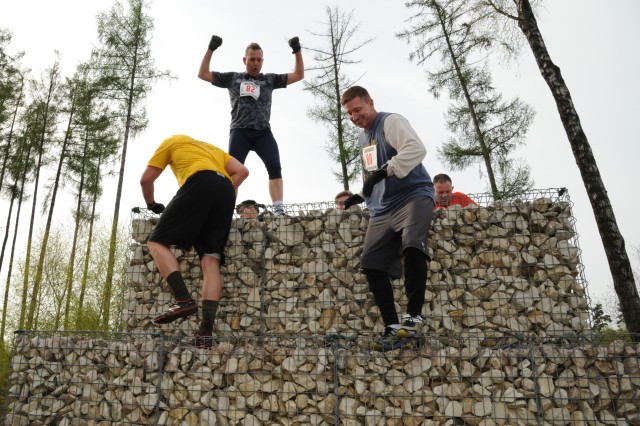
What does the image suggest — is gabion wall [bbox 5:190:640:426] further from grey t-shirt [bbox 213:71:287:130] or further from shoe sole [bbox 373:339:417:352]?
grey t-shirt [bbox 213:71:287:130]

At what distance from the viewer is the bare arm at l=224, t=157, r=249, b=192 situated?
3.78 m

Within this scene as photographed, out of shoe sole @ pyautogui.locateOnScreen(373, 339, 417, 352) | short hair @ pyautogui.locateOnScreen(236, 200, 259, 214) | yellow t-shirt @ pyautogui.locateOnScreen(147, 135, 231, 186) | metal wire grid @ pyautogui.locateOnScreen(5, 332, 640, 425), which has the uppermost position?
yellow t-shirt @ pyautogui.locateOnScreen(147, 135, 231, 186)

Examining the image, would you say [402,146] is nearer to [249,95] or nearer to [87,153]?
[249,95]

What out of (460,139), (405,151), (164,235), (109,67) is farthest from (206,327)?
(109,67)

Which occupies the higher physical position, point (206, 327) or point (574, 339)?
point (206, 327)

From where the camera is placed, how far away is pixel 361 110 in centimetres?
346

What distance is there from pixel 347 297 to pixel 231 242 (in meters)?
1.06

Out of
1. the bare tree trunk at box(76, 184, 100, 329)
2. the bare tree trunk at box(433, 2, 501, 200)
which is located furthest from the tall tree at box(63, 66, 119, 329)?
the bare tree trunk at box(433, 2, 501, 200)

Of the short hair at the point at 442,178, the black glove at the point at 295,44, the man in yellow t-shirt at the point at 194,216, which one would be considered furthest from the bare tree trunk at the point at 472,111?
the man in yellow t-shirt at the point at 194,216

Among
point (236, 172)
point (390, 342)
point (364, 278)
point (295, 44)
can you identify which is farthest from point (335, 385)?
point (295, 44)

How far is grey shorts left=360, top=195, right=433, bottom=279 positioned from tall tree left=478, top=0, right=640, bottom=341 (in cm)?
250

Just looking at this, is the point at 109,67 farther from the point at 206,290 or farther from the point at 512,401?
the point at 512,401

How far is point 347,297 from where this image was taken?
153 inches

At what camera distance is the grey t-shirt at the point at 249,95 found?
180 inches
